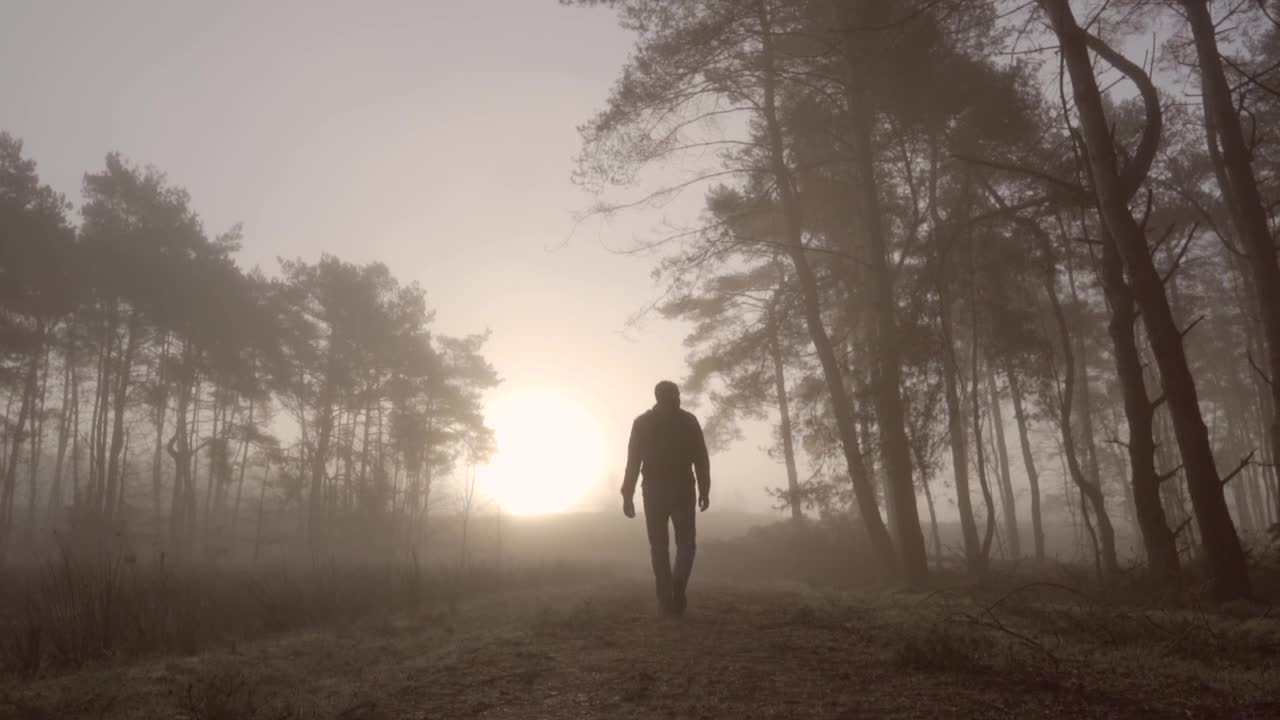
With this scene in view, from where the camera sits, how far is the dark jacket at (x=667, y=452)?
21.5 ft

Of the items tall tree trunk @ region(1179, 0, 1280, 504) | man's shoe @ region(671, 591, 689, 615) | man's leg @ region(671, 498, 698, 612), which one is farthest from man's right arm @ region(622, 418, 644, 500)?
tall tree trunk @ region(1179, 0, 1280, 504)

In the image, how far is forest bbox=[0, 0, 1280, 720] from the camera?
3762mm

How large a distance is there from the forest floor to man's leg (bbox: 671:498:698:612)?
1.34 feet

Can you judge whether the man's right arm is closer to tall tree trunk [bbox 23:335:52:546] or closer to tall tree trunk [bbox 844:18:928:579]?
tall tree trunk [bbox 844:18:928:579]

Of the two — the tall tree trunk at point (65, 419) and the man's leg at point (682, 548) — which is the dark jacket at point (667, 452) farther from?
the tall tree trunk at point (65, 419)

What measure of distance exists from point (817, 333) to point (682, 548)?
6094mm

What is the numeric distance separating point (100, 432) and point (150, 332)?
3685 mm

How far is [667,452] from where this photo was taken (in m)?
6.59

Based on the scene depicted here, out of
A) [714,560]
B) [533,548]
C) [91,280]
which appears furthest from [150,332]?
[714,560]

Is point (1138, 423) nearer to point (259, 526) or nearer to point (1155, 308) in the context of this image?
point (1155, 308)

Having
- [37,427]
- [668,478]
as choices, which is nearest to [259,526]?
[37,427]

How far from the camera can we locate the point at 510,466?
3456 cm

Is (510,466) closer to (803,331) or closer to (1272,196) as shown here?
(803,331)

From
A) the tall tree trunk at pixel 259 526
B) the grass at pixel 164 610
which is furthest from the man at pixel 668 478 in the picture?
the tall tree trunk at pixel 259 526
